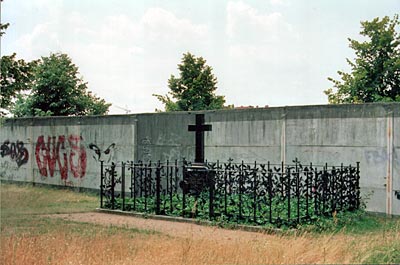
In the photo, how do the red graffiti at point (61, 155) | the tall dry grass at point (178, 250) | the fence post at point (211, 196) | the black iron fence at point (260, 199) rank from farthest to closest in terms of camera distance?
1. the red graffiti at point (61, 155)
2. the fence post at point (211, 196)
3. the black iron fence at point (260, 199)
4. the tall dry grass at point (178, 250)

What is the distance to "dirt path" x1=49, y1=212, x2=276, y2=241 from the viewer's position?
11.0 metres

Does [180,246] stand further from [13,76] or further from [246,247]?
[13,76]

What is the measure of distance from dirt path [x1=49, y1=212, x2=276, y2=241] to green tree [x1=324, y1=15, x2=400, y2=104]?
1122 inches

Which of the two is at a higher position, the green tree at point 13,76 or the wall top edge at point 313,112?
the green tree at point 13,76

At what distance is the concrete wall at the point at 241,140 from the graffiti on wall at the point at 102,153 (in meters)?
0.05

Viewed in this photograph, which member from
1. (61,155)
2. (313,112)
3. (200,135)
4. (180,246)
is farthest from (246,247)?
(61,155)

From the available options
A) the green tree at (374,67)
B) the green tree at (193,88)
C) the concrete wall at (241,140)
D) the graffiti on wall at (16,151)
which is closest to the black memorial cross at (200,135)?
the concrete wall at (241,140)

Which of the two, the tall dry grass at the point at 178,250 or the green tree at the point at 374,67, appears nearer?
the tall dry grass at the point at 178,250

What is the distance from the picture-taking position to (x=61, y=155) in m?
22.2

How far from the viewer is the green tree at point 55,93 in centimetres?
4262

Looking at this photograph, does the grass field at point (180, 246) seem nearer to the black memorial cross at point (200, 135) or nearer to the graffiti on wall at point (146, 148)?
the black memorial cross at point (200, 135)

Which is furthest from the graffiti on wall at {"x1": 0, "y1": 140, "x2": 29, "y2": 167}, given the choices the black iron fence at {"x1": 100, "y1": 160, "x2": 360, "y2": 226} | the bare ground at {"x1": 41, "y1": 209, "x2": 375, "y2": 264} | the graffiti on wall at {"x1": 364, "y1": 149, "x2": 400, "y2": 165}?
the graffiti on wall at {"x1": 364, "y1": 149, "x2": 400, "y2": 165}

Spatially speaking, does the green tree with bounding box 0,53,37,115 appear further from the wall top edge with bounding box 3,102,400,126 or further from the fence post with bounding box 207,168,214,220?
the fence post with bounding box 207,168,214,220

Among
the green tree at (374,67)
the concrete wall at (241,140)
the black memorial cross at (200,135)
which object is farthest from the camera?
the green tree at (374,67)
